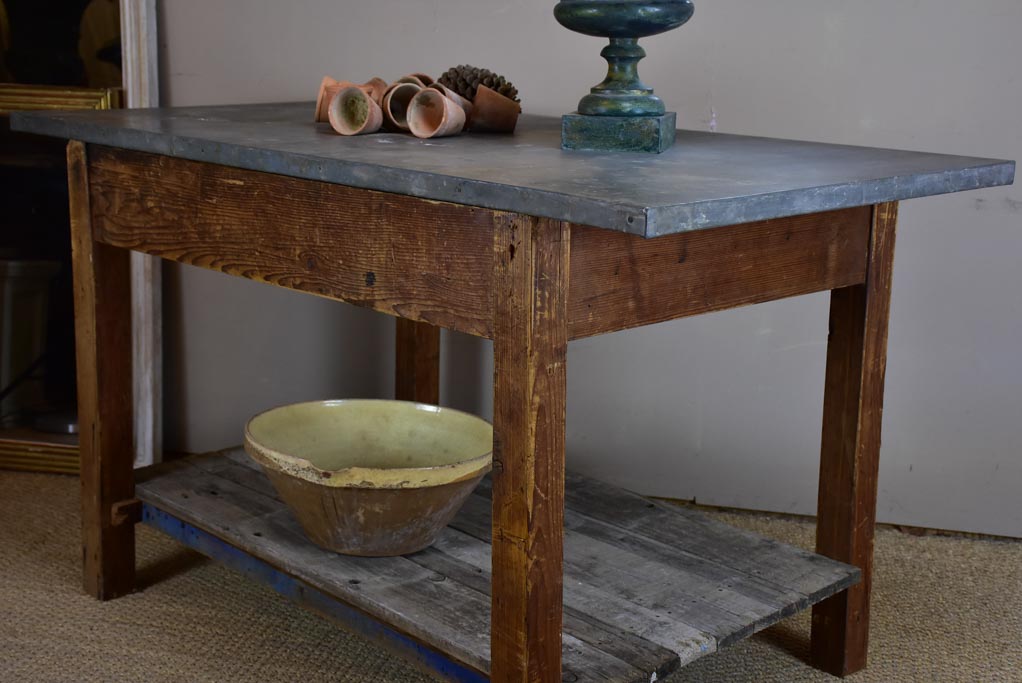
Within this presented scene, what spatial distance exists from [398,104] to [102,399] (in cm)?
70

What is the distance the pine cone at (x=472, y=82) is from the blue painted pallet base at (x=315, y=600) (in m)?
0.77

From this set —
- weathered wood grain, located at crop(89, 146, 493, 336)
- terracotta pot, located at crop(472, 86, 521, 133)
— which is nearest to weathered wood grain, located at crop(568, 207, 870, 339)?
weathered wood grain, located at crop(89, 146, 493, 336)

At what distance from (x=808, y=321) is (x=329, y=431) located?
0.98m

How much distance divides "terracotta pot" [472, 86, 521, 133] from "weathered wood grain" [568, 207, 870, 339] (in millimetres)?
522

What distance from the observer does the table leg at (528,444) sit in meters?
1.29

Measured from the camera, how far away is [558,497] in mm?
1374

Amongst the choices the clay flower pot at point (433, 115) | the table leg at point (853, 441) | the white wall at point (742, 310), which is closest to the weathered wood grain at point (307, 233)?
the clay flower pot at point (433, 115)

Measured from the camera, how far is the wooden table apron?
4.37 feet

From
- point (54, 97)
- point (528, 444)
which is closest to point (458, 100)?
point (528, 444)

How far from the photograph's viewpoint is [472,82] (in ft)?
6.16

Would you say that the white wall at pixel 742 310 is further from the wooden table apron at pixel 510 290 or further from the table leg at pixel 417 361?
the wooden table apron at pixel 510 290

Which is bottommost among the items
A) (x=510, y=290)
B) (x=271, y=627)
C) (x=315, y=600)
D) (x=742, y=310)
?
(x=271, y=627)

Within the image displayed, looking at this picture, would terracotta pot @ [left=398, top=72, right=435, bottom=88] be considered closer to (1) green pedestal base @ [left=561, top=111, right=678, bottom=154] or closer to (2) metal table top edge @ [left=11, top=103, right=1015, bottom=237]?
(2) metal table top edge @ [left=11, top=103, right=1015, bottom=237]

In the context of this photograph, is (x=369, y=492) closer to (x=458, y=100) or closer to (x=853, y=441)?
(x=458, y=100)
